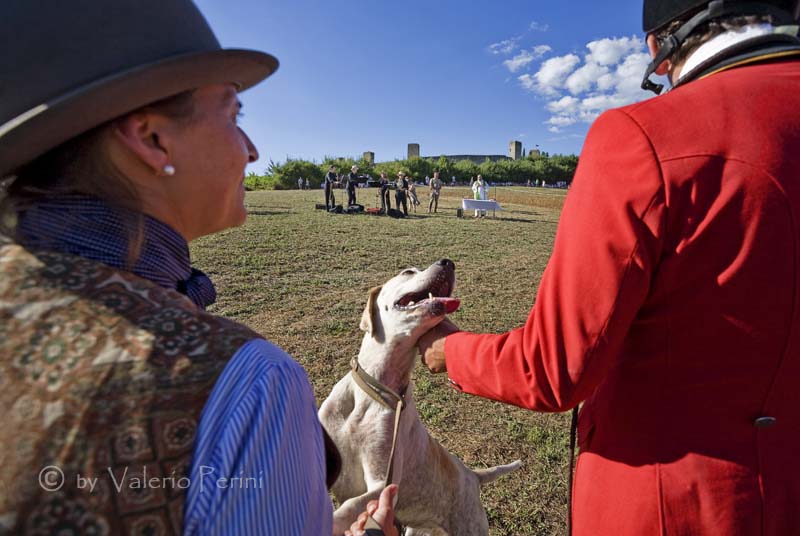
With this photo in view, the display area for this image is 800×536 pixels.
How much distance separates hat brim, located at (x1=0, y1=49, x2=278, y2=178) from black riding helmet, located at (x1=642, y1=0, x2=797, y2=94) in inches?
47.7

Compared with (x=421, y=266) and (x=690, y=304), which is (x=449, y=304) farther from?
(x=421, y=266)

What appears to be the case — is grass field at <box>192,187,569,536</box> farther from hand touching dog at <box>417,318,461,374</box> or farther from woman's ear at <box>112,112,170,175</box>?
woman's ear at <box>112,112,170,175</box>

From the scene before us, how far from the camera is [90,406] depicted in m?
0.56

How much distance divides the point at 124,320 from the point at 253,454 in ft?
0.86

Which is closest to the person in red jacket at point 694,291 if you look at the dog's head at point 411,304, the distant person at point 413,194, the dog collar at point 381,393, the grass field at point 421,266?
the dog's head at point 411,304

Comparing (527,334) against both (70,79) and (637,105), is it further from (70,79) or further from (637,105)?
(70,79)

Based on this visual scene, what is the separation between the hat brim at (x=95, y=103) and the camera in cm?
66

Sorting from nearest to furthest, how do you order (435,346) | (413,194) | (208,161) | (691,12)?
(208,161)
(691,12)
(435,346)
(413,194)

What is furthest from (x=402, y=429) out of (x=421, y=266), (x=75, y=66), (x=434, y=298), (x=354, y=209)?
(x=354, y=209)

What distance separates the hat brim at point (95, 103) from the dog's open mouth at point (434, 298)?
5.27 ft

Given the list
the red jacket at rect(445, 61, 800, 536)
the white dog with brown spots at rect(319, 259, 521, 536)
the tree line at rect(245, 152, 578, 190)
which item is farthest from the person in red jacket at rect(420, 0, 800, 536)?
the tree line at rect(245, 152, 578, 190)

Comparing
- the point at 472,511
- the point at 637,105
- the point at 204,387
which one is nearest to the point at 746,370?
the point at 637,105

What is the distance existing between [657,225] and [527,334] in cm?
43

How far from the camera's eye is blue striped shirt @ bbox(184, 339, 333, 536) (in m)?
0.58
